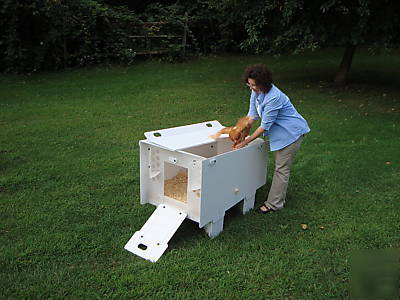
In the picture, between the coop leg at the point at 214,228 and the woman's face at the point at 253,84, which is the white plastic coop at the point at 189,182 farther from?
the woman's face at the point at 253,84

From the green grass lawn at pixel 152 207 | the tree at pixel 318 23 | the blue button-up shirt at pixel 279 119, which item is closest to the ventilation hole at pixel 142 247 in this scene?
the green grass lawn at pixel 152 207

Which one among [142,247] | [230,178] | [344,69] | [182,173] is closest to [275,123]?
[230,178]

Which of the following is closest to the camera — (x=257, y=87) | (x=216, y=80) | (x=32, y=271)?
(x=32, y=271)

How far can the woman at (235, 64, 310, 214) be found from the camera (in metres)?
3.73

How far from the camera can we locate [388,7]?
796 centimetres

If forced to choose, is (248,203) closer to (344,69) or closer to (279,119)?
(279,119)

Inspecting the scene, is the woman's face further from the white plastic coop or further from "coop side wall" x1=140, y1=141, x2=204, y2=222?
"coop side wall" x1=140, y1=141, x2=204, y2=222

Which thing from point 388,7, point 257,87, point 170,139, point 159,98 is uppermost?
point 388,7

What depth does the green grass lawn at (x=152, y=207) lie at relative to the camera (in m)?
3.14

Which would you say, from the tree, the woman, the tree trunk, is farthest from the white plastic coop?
the tree trunk

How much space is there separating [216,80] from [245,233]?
24.0 ft

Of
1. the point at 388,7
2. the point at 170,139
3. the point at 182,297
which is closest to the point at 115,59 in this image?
the point at 388,7

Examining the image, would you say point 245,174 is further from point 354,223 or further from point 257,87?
point 354,223

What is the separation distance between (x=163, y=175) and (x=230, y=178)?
1.92ft
